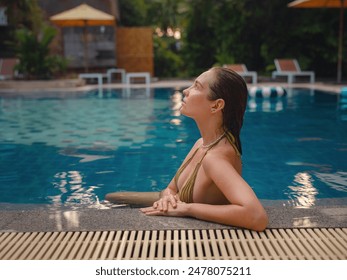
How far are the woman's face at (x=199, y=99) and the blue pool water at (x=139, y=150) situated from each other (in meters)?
1.65

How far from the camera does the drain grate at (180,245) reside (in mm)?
2121

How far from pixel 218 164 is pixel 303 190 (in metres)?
2.32

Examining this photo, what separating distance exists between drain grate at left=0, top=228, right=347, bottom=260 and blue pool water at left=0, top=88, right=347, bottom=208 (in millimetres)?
1569

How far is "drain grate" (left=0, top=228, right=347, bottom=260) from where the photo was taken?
6.96ft

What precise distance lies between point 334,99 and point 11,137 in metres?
8.32

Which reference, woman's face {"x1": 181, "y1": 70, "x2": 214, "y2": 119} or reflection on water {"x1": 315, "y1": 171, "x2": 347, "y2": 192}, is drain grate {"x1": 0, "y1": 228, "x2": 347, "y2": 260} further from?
reflection on water {"x1": 315, "y1": 171, "x2": 347, "y2": 192}

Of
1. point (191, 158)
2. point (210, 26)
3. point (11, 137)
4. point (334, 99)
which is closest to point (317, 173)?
point (191, 158)

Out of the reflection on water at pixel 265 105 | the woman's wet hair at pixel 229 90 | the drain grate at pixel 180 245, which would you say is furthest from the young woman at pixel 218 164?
the reflection on water at pixel 265 105

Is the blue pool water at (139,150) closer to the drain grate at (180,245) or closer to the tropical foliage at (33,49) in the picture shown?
the drain grate at (180,245)

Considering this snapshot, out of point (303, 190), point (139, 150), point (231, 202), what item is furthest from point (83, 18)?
point (231, 202)

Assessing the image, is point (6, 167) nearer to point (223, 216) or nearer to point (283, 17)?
point (223, 216)

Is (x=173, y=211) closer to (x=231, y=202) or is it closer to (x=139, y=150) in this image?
(x=231, y=202)

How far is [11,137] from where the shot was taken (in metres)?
7.67

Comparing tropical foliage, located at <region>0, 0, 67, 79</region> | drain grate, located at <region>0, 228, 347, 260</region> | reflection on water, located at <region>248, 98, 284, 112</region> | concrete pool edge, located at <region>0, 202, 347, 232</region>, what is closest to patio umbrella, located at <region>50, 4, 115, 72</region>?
tropical foliage, located at <region>0, 0, 67, 79</region>
